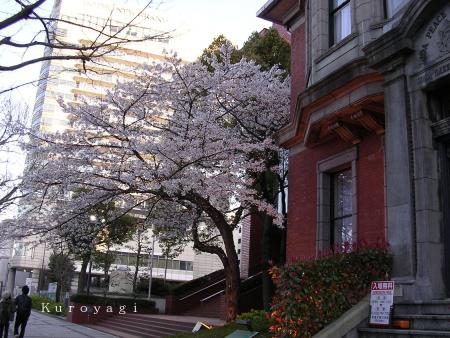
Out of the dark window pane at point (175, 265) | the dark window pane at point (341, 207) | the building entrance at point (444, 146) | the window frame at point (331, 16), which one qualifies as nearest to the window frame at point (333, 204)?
the dark window pane at point (341, 207)

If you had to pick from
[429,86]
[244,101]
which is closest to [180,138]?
[244,101]

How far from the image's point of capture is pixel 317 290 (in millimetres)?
7465

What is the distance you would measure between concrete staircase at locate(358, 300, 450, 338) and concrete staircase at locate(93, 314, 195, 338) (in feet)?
41.3

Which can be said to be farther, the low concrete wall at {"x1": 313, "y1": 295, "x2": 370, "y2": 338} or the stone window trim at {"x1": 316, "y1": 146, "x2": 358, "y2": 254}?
the stone window trim at {"x1": 316, "y1": 146, "x2": 358, "y2": 254}

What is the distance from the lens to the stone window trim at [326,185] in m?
11.2

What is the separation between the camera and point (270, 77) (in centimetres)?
1794

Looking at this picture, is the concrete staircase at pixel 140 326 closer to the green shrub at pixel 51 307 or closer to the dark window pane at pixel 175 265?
the green shrub at pixel 51 307

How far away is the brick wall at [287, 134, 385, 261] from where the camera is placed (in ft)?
33.9

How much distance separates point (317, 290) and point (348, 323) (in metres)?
0.66

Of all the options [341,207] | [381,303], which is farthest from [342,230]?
[381,303]

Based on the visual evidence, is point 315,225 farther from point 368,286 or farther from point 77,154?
point 77,154

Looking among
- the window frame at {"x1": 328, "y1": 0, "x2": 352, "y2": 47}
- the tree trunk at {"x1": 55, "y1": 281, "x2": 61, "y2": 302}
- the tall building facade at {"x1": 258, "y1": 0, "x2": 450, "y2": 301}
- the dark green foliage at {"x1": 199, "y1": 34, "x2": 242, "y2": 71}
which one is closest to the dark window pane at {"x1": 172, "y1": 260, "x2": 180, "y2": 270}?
the tree trunk at {"x1": 55, "y1": 281, "x2": 61, "y2": 302}

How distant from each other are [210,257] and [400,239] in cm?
6464

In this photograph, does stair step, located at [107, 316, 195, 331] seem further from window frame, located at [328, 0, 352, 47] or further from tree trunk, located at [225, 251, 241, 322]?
window frame, located at [328, 0, 352, 47]
